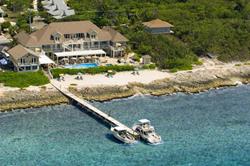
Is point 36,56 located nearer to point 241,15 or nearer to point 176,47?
point 176,47

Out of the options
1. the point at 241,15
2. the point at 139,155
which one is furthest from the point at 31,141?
the point at 241,15

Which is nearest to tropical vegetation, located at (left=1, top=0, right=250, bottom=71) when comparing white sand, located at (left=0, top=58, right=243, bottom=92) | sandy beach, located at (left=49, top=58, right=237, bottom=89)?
sandy beach, located at (left=49, top=58, right=237, bottom=89)

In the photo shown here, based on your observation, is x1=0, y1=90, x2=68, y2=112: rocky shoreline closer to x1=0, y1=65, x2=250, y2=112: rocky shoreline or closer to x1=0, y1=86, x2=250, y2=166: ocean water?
x1=0, y1=65, x2=250, y2=112: rocky shoreline

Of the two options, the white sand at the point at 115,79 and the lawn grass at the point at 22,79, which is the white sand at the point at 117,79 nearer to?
the white sand at the point at 115,79

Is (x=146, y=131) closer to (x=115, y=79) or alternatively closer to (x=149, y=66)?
(x=115, y=79)

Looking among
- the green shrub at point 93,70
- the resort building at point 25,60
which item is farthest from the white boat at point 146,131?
the resort building at point 25,60

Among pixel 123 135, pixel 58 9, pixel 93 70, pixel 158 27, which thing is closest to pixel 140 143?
pixel 123 135
